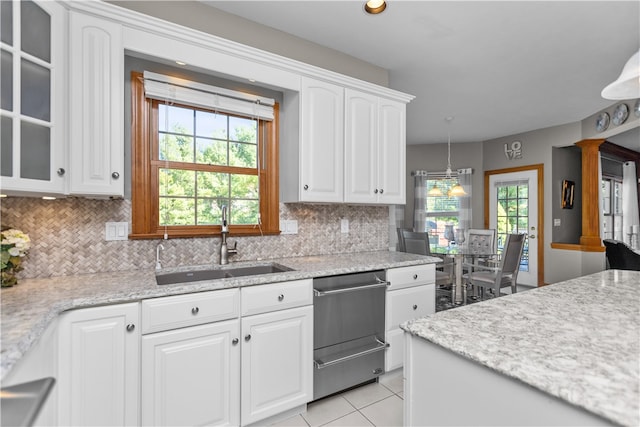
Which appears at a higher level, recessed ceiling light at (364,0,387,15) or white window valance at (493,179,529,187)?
recessed ceiling light at (364,0,387,15)

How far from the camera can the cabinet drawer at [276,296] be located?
1710 millimetres

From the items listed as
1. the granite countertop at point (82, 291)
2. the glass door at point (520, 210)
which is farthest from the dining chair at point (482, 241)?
the granite countertop at point (82, 291)

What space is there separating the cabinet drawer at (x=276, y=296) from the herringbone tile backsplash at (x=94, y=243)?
1.97ft

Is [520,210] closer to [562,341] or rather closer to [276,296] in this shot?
[276,296]

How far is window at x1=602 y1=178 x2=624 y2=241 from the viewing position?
5.90 metres

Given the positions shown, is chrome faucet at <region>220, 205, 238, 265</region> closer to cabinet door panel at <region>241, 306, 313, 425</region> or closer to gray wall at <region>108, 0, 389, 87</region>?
cabinet door panel at <region>241, 306, 313, 425</region>

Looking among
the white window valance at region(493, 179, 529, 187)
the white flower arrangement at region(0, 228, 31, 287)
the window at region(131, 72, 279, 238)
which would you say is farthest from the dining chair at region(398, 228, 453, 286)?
the white flower arrangement at region(0, 228, 31, 287)

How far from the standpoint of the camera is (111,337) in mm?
1387

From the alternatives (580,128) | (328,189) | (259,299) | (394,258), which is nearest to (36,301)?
(259,299)

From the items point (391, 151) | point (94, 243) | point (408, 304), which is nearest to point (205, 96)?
point (94, 243)

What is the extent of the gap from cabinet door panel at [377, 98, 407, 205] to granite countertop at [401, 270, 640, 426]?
146 cm

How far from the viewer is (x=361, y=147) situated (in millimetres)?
2525

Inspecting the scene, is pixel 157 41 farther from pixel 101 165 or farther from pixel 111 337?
pixel 111 337

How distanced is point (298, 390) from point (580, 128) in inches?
213
